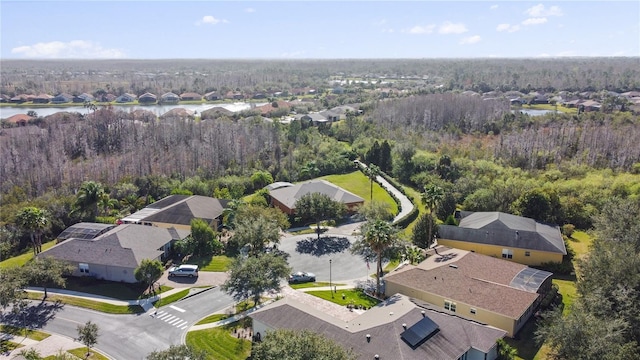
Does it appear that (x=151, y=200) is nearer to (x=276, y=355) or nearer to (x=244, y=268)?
(x=244, y=268)

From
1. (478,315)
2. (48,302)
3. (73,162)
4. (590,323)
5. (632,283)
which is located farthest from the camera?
(73,162)

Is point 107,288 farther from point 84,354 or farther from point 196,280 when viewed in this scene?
point 84,354

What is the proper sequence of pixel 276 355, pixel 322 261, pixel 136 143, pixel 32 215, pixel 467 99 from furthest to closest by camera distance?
pixel 467 99 → pixel 136 143 → pixel 322 261 → pixel 32 215 → pixel 276 355

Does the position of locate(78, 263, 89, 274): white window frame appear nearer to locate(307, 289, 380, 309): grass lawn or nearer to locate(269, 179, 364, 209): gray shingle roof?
locate(307, 289, 380, 309): grass lawn

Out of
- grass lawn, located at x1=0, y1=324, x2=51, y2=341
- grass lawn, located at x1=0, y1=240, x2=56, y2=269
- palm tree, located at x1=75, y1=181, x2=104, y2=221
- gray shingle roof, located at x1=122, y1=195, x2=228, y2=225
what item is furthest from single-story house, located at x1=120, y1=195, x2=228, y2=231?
grass lawn, located at x1=0, y1=324, x2=51, y2=341

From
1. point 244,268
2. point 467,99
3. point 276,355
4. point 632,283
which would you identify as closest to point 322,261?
point 244,268

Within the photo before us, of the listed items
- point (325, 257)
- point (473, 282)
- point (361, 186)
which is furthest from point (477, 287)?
point (361, 186)

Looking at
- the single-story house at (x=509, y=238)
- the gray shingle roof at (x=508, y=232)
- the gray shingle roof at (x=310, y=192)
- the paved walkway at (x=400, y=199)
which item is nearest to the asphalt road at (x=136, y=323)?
the gray shingle roof at (x=310, y=192)

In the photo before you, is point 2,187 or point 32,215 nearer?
point 32,215
